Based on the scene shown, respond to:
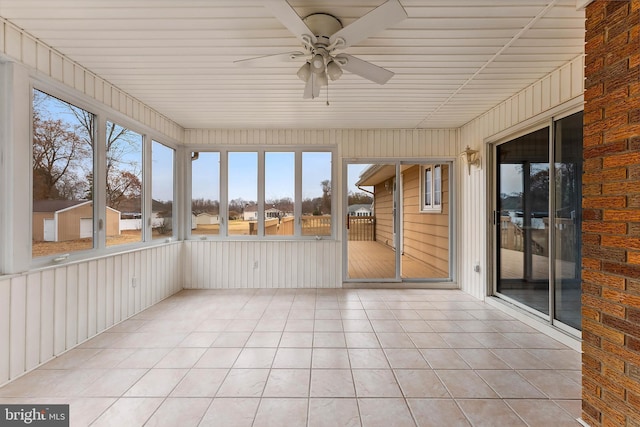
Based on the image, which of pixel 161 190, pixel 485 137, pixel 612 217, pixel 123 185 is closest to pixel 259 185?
pixel 161 190

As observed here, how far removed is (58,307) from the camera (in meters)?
2.63

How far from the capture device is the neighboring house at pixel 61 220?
101 inches

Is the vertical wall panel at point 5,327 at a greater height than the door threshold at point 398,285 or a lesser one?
greater

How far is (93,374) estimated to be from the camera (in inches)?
92.1

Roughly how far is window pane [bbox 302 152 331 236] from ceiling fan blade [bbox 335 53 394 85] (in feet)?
8.42

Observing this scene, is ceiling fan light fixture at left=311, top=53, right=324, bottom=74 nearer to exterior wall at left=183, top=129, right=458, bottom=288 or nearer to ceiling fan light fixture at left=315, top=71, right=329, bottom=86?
ceiling fan light fixture at left=315, top=71, right=329, bottom=86

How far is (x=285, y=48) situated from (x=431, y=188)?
3.89 meters

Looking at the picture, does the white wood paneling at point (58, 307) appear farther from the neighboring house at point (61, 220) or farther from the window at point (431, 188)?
the window at point (431, 188)

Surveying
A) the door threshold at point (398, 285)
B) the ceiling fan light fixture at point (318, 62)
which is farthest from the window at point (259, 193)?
the ceiling fan light fixture at point (318, 62)

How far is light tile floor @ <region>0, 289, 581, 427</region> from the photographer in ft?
6.19

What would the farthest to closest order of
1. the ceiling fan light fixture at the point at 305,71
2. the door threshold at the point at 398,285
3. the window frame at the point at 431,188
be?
the window frame at the point at 431,188
the door threshold at the point at 398,285
the ceiling fan light fixture at the point at 305,71

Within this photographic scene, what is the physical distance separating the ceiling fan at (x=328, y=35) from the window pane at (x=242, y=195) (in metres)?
2.63

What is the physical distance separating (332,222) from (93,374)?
354cm

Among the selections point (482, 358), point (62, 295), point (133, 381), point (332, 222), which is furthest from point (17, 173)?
point (482, 358)
